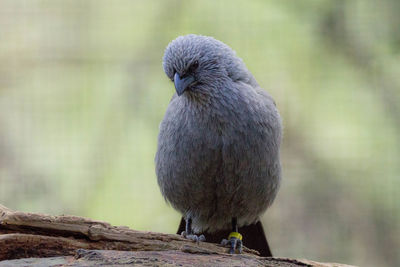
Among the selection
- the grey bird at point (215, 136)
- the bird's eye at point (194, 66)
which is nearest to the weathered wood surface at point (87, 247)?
the grey bird at point (215, 136)

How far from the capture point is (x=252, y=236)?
4.79 metres

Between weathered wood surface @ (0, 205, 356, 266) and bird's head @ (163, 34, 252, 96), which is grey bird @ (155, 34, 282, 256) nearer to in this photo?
bird's head @ (163, 34, 252, 96)

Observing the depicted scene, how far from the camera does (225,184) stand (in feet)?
13.7

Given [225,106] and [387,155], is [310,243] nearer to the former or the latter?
[387,155]

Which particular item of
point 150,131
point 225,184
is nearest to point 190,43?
point 225,184

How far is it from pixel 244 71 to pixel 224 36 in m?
1.72

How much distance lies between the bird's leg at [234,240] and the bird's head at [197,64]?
47.9 inches

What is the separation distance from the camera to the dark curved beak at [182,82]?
392cm

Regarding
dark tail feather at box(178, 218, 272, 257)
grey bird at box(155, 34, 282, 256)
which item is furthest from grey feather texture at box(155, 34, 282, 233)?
dark tail feather at box(178, 218, 272, 257)

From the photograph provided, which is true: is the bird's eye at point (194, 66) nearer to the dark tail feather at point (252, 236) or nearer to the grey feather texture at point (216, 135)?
the grey feather texture at point (216, 135)

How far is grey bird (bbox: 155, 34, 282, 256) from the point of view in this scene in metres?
4.05

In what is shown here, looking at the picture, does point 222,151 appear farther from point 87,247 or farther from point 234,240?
point 87,247

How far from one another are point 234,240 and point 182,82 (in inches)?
53.0

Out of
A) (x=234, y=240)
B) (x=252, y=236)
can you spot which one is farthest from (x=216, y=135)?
(x=252, y=236)
